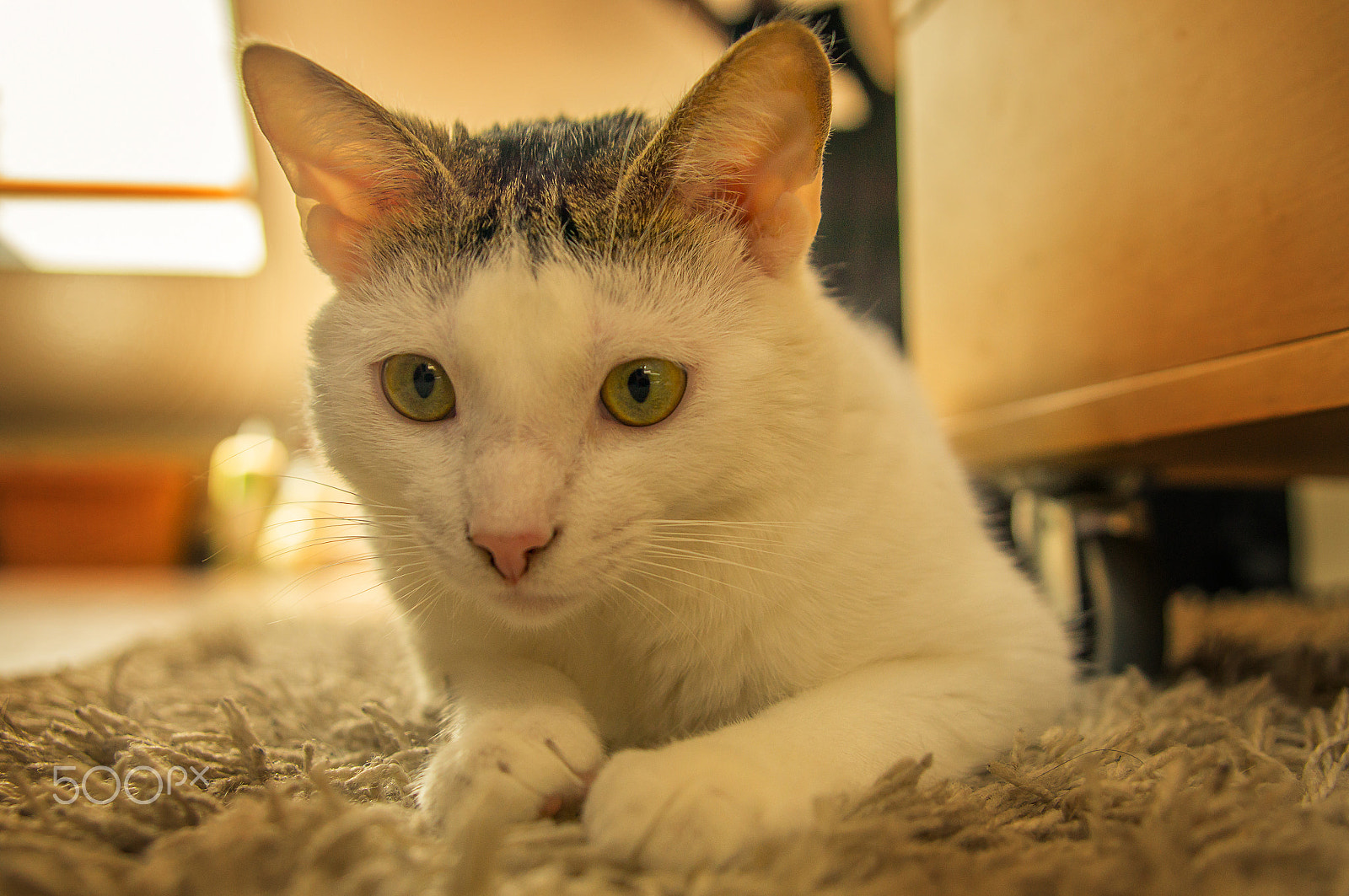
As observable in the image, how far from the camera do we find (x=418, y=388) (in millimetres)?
747

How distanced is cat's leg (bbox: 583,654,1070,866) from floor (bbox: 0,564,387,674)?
45cm

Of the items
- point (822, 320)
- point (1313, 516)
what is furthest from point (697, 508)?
point (1313, 516)

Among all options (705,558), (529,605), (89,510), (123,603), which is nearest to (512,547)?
(529,605)

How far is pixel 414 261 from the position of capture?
0.81 meters

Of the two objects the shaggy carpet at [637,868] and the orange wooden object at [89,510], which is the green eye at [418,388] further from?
the orange wooden object at [89,510]

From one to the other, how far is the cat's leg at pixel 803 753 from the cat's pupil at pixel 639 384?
293 mm

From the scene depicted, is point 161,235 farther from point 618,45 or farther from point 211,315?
point 618,45

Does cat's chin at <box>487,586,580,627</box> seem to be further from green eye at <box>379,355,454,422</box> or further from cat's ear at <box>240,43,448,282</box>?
cat's ear at <box>240,43,448,282</box>

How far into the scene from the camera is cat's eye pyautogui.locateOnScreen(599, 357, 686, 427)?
709 mm

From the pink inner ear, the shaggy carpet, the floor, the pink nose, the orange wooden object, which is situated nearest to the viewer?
the shaggy carpet

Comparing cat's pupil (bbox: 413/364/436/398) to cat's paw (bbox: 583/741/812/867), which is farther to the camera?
cat's pupil (bbox: 413/364/436/398)

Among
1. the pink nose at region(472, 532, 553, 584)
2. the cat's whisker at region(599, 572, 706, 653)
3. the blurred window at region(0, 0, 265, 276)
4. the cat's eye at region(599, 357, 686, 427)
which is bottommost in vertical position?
the cat's whisker at region(599, 572, 706, 653)

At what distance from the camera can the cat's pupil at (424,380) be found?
2.43 ft

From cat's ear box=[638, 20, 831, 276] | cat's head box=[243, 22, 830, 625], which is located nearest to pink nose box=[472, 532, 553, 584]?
cat's head box=[243, 22, 830, 625]
